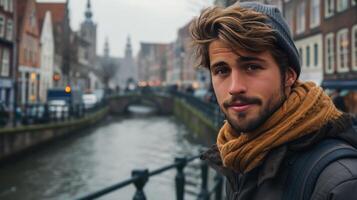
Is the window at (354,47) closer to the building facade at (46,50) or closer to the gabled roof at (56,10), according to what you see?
the building facade at (46,50)

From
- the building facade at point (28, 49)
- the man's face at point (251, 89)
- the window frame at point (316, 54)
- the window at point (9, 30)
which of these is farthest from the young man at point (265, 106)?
the window at point (9, 30)

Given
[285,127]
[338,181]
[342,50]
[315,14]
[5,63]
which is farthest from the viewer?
[5,63]

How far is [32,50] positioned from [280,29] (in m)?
41.6

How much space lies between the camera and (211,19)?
63.6 inches

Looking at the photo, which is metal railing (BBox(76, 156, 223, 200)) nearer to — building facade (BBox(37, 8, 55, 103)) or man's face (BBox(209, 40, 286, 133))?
man's face (BBox(209, 40, 286, 133))

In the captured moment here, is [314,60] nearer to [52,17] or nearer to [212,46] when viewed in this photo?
[212,46]

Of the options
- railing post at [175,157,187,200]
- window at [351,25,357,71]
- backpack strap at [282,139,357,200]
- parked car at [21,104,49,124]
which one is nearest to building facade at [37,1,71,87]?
parked car at [21,104,49,124]

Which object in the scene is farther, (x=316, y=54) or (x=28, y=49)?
(x=28, y=49)

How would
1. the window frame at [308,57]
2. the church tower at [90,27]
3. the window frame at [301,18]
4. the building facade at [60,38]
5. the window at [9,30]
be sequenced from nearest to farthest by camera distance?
1. the window frame at [308,57]
2. the window frame at [301,18]
3. the window at [9,30]
4. the building facade at [60,38]
5. the church tower at [90,27]

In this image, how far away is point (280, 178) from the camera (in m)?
1.44

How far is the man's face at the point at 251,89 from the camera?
1548 millimetres

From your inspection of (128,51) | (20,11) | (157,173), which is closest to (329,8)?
(157,173)

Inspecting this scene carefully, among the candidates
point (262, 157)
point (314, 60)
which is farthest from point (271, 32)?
point (314, 60)

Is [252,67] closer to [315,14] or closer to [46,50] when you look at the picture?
[315,14]
